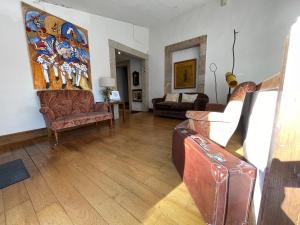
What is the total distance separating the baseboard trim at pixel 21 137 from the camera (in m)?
2.42

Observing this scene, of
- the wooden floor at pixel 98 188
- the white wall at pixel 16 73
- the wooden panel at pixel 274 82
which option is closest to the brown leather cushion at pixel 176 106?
the wooden floor at pixel 98 188

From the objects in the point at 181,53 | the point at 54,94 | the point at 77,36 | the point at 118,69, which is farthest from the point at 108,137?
the point at 118,69

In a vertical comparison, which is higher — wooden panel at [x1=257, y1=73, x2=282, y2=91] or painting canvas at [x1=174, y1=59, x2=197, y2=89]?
painting canvas at [x1=174, y1=59, x2=197, y2=89]

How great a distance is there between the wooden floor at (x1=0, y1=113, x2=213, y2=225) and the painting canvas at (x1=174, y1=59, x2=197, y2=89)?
2.93m

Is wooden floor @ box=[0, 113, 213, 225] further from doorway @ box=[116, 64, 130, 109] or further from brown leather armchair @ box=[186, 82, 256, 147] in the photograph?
doorway @ box=[116, 64, 130, 109]

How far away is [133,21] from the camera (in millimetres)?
4398

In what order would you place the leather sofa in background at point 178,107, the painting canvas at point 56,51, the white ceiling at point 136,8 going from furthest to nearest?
the leather sofa in background at point 178,107 < the white ceiling at point 136,8 < the painting canvas at point 56,51

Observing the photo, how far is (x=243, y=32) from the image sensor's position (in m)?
3.39

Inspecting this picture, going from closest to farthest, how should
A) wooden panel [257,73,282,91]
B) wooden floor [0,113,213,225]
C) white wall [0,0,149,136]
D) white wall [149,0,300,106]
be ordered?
wooden panel [257,73,282,91] → wooden floor [0,113,213,225] → white wall [0,0,149,136] → white wall [149,0,300,106]

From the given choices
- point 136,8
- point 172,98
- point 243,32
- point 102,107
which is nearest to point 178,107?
point 172,98

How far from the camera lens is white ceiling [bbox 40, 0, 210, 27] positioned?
313 centimetres

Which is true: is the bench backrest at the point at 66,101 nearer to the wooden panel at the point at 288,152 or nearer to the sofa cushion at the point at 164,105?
the sofa cushion at the point at 164,105

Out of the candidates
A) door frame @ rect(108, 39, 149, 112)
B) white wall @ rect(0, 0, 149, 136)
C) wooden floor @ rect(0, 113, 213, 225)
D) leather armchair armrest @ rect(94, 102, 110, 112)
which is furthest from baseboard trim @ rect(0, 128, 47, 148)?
door frame @ rect(108, 39, 149, 112)

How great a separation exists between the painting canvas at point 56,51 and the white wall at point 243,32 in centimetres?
304
